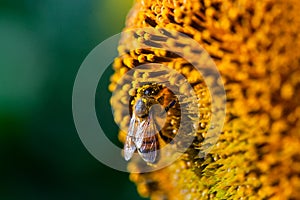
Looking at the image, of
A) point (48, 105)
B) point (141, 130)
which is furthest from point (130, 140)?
point (48, 105)

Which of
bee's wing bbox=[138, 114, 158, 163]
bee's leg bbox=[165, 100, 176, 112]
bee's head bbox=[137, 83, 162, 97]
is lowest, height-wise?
bee's wing bbox=[138, 114, 158, 163]

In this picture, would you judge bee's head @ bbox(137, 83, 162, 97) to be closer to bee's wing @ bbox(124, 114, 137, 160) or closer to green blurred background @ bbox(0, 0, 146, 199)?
bee's wing @ bbox(124, 114, 137, 160)

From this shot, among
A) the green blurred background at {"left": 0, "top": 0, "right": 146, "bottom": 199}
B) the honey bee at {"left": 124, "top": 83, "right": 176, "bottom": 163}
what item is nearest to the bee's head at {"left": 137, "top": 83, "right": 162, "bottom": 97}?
the honey bee at {"left": 124, "top": 83, "right": 176, "bottom": 163}

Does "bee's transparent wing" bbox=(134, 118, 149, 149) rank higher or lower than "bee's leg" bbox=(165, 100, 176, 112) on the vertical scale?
lower

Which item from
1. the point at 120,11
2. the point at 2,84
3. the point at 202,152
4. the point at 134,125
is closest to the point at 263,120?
the point at 202,152

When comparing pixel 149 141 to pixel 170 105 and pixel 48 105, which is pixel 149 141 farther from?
pixel 48 105

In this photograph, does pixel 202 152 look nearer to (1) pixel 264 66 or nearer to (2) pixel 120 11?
(1) pixel 264 66

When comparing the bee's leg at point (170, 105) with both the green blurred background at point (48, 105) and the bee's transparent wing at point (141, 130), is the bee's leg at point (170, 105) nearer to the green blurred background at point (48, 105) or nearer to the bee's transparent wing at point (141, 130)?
the bee's transparent wing at point (141, 130)
